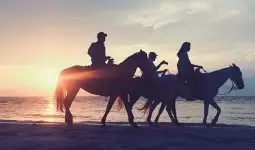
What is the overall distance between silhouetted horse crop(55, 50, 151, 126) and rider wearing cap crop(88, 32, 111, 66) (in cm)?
28

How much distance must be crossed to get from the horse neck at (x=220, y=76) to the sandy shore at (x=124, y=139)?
4.21 meters

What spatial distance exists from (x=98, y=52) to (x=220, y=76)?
587cm

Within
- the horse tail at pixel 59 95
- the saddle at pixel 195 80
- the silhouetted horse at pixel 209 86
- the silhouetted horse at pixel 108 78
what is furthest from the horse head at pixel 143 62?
the horse tail at pixel 59 95

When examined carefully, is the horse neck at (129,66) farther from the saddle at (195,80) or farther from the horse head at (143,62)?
the saddle at (195,80)

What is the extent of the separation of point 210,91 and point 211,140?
620cm

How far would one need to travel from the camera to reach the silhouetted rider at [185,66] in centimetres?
1756

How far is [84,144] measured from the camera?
1109 cm

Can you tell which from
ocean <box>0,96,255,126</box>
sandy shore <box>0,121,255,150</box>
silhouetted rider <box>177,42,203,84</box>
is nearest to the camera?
sandy shore <box>0,121,255,150</box>

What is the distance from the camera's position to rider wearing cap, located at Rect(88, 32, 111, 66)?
50.3 ft

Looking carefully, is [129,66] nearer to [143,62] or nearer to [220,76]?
[143,62]

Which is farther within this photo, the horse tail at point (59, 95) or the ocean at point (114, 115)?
the ocean at point (114, 115)

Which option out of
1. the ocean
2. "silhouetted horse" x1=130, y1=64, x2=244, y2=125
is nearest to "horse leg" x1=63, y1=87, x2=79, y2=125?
"silhouetted horse" x1=130, y1=64, x2=244, y2=125

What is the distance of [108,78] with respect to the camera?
50.8ft

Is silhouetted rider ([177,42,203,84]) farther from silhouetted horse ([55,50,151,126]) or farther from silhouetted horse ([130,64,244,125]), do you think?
silhouetted horse ([55,50,151,126])
